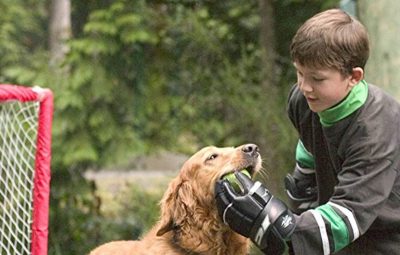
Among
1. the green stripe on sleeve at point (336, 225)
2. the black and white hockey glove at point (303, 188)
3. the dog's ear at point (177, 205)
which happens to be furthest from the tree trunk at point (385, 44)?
the green stripe on sleeve at point (336, 225)

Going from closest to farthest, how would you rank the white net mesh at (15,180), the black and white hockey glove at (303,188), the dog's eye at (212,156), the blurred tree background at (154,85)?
1. the black and white hockey glove at (303,188)
2. the dog's eye at (212,156)
3. the white net mesh at (15,180)
4. the blurred tree background at (154,85)

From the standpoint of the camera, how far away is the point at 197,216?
4.79 metres

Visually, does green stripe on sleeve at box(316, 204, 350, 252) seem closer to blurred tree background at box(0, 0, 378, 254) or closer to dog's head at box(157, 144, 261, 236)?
dog's head at box(157, 144, 261, 236)

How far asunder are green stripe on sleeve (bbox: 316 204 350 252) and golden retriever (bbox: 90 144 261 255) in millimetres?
1003

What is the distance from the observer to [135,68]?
950cm

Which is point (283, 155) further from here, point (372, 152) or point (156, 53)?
point (372, 152)

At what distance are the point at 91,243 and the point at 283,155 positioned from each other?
2.65m

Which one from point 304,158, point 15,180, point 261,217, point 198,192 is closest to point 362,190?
point 261,217

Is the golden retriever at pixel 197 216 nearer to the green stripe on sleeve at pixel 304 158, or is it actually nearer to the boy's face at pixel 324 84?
the green stripe on sleeve at pixel 304 158

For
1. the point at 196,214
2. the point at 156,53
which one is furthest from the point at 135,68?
the point at 196,214

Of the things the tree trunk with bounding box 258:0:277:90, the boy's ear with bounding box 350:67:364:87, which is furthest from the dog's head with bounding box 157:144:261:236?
the tree trunk with bounding box 258:0:277:90

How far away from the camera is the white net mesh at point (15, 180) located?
647 cm

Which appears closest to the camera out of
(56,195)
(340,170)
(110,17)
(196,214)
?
(340,170)

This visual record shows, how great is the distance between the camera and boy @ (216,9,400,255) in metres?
3.71
